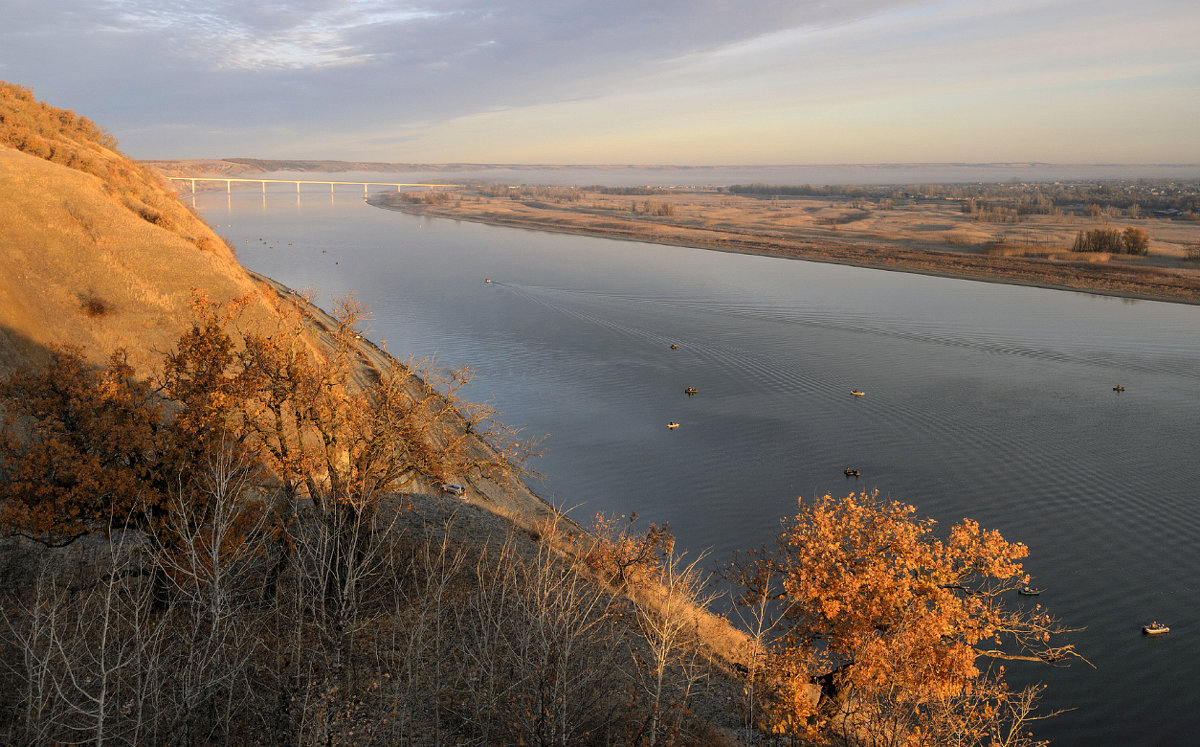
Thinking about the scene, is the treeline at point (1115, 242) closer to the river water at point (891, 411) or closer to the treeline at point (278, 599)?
the river water at point (891, 411)

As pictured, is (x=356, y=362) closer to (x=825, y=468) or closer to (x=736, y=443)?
(x=736, y=443)

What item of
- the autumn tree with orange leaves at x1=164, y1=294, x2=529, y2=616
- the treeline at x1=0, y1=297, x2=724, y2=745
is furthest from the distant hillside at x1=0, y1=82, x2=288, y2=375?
the autumn tree with orange leaves at x1=164, y1=294, x2=529, y2=616

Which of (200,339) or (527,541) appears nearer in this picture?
(200,339)

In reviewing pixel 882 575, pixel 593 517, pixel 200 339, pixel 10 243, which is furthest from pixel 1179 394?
pixel 10 243

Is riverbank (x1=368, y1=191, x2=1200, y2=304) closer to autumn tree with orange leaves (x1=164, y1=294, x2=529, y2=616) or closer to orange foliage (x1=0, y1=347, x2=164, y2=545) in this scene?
autumn tree with orange leaves (x1=164, y1=294, x2=529, y2=616)

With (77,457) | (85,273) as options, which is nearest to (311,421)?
(77,457)

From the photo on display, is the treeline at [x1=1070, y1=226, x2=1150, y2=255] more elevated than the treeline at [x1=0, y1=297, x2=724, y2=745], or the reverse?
the treeline at [x1=1070, y1=226, x2=1150, y2=255]

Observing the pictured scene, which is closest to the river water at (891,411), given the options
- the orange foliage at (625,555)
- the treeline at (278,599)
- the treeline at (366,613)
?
the orange foliage at (625,555)

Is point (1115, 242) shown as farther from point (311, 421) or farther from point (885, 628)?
point (311, 421)
